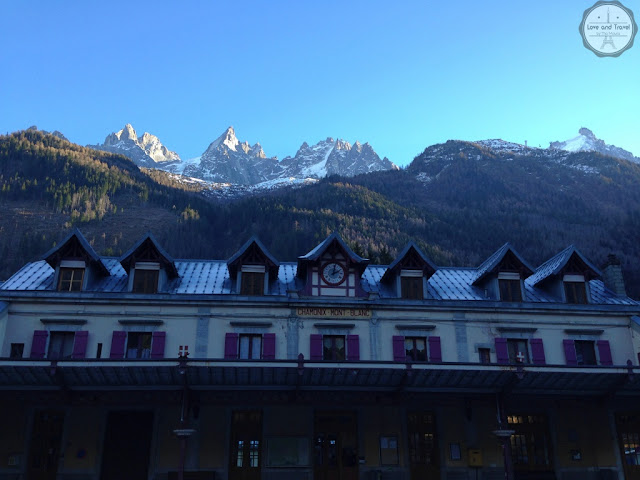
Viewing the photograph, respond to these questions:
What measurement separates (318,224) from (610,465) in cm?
10628

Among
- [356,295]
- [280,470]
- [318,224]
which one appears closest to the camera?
[280,470]

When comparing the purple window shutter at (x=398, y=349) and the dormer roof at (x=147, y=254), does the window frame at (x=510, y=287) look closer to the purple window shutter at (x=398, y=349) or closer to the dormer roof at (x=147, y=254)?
the purple window shutter at (x=398, y=349)

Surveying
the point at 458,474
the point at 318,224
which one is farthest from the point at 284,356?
the point at 318,224

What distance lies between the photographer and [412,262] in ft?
98.8

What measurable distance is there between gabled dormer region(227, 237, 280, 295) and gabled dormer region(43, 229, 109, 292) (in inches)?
287

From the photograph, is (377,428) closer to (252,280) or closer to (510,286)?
(252,280)

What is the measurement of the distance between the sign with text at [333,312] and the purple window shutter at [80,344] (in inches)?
417

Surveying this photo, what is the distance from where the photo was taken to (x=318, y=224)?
131 m

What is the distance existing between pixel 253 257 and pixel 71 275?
948 centimetres

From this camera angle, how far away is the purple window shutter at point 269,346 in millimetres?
27203

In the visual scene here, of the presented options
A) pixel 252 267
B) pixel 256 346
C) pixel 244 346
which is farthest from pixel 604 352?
pixel 252 267

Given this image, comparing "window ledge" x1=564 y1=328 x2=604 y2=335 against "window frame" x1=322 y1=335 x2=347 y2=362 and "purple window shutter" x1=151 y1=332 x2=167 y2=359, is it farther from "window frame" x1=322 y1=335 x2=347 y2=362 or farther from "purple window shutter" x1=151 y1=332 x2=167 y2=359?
"purple window shutter" x1=151 y1=332 x2=167 y2=359

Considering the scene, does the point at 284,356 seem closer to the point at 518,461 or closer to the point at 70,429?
the point at 70,429

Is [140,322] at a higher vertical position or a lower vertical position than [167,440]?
higher
